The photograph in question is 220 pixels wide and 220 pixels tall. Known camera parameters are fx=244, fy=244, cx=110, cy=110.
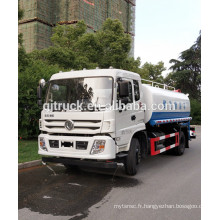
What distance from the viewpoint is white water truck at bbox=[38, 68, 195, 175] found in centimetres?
503

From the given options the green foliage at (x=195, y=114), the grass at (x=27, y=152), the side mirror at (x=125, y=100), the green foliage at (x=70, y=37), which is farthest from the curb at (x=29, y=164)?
the green foliage at (x=195, y=114)

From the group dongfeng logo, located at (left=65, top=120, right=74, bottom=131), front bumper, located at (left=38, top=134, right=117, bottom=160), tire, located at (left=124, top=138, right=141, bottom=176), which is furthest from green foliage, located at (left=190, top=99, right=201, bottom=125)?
dongfeng logo, located at (left=65, top=120, right=74, bottom=131)

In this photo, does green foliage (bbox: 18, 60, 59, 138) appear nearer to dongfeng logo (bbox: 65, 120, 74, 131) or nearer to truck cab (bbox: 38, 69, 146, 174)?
truck cab (bbox: 38, 69, 146, 174)

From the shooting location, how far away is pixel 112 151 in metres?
5.02

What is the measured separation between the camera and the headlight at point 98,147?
4.98 meters

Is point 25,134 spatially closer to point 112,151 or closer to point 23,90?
point 23,90

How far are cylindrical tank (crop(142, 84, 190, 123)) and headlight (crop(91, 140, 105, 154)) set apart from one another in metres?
2.23

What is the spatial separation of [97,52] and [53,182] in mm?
16537

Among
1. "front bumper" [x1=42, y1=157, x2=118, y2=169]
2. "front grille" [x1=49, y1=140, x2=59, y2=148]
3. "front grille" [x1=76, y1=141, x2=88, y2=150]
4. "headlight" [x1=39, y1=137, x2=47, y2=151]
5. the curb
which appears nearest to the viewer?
"front bumper" [x1=42, y1=157, x2=118, y2=169]

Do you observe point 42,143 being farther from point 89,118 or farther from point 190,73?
point 190,73

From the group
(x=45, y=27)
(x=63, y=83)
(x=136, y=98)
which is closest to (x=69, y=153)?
(x=63, y=83)

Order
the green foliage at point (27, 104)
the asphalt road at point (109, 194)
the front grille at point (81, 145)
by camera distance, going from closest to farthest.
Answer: the asphalt road at point (109, 194), the front grille at point (81, 145), the green foliage at point (27, 104)

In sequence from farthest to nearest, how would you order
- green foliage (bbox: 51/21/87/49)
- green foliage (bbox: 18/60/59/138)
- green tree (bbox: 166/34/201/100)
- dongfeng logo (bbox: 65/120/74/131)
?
green tree (bbox: 166/34/201/100) → green foliage (bbox: 51/21/87/49) → green foliage (bbox: 18/60/59/138) → dongfeng logo (bbox: 65/120/74/131)

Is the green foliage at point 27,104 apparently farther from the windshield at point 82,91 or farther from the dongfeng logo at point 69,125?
the dongfeng logo at point 69,125
